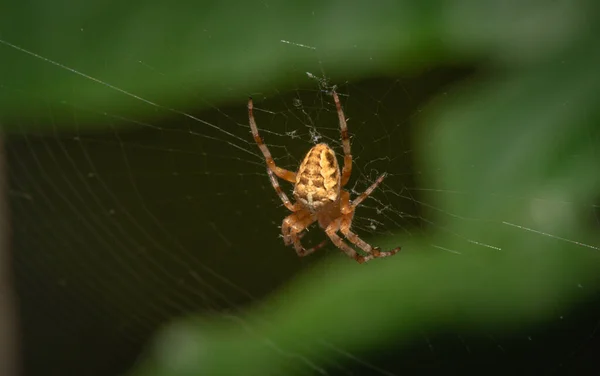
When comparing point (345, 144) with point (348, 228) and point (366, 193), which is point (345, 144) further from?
point (348, 228)

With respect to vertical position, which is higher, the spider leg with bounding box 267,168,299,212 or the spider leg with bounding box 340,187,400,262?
Result: the spider leg with bounding box 267,168,299,212

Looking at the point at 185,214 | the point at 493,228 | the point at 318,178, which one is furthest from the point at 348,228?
the point at 185,214

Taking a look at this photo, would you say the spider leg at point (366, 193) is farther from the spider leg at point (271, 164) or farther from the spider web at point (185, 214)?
the spider leg at point (271, 164)

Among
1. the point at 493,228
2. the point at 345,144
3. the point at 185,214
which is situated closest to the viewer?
the point at 493,228

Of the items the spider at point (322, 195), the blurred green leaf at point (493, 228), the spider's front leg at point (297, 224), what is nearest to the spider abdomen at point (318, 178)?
the spider at point (322, 195)

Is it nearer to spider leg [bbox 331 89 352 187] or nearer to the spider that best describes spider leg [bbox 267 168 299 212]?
the spider

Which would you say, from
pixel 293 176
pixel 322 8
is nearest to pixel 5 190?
pixel 293 176

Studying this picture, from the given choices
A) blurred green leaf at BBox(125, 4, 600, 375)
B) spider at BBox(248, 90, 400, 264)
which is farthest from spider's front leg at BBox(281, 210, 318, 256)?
blurred green leaf at BBox(125, 4, 600, 375)
